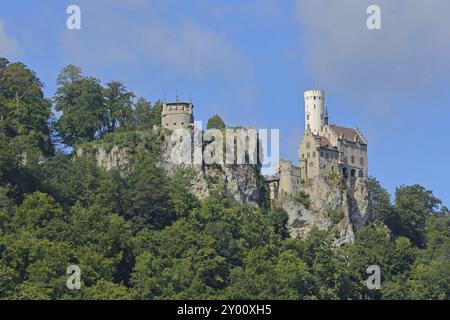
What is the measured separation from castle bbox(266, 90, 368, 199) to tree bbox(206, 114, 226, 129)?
201 inches

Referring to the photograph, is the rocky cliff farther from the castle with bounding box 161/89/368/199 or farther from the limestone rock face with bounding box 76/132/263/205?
the castle with bounding box 161/89/368/199

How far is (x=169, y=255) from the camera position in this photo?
265ft

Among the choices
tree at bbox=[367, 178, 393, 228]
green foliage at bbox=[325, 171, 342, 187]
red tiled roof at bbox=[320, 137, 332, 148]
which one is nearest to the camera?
green foliage at bbox=[325, 171, 342, 187]

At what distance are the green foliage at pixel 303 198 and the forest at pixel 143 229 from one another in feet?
5.20

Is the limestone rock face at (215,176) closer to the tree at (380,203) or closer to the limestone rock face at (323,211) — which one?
the limestone rock face at (323,211)

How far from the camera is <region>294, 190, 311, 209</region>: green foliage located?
306 ft

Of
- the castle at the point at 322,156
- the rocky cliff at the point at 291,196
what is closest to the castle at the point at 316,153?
the castle at the point at 322,156

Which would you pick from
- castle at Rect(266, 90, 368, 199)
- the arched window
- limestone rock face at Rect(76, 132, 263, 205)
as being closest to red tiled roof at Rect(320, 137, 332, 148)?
castle at Rect(266, 90, 368, 199)

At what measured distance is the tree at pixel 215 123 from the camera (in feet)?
311

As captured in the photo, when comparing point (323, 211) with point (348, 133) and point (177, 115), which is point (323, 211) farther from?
point (177, 115)
